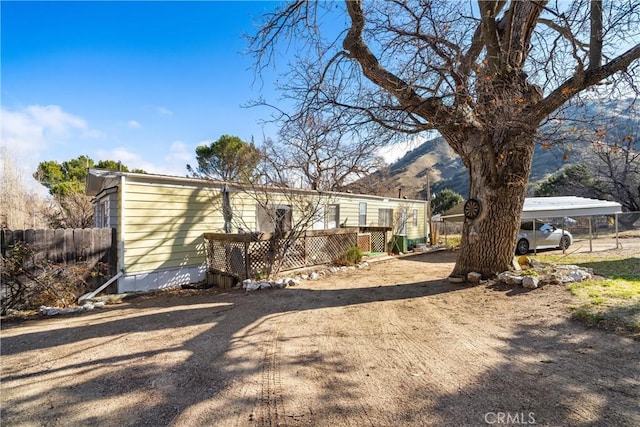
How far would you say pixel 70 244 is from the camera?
5844mm

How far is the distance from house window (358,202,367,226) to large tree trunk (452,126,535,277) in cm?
698

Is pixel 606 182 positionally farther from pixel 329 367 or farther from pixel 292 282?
pixel 329 367

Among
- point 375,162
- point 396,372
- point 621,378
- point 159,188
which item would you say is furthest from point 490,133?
point 375,162

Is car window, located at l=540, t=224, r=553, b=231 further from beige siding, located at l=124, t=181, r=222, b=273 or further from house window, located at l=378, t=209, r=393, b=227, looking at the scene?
beige siding, located at l=124, t=181, r=222, b=273

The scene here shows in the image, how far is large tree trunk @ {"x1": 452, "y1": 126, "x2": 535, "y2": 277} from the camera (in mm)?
5461

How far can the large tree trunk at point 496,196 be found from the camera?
5461 millimetres

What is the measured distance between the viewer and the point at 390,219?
14.6m

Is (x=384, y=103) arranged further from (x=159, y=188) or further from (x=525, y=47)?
(x=159, y=188)

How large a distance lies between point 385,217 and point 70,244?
11804 millimetres

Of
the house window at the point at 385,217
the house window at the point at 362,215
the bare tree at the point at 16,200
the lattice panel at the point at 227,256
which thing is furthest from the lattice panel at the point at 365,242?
the bare tree at the point at 16,200

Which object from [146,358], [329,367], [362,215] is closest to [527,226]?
[362,215]

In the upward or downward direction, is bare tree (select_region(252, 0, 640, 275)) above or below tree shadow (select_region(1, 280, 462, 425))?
above

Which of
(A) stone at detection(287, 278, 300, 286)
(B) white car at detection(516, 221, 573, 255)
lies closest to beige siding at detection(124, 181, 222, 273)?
(A) stone at detection(287, 278, 300, 286)

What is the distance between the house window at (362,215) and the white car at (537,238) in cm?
611
